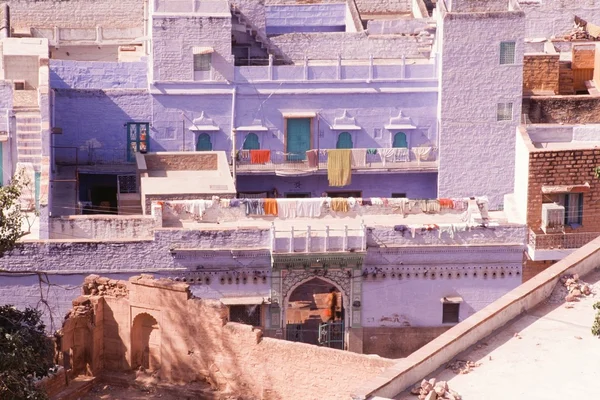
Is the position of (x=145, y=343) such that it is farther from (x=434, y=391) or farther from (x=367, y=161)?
(x=367, y=161)

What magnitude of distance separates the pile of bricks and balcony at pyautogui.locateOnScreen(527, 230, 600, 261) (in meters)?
16.7

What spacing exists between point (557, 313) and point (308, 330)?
17.3 metres

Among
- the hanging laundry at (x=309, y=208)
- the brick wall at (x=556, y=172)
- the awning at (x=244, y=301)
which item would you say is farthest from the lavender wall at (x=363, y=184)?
the awning at (x=244, y=301)

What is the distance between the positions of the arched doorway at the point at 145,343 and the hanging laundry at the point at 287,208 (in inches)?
329

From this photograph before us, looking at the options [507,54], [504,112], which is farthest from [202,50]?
[504,112]

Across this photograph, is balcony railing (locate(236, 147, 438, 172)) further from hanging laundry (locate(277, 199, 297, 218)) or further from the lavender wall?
hanging laundry (locate(277, 199, 297, 218))

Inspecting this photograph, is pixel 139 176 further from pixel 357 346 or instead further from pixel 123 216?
pixel 357 346

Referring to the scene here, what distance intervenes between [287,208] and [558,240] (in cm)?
824

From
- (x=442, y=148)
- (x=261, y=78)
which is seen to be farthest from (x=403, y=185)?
(x=261, y=78)

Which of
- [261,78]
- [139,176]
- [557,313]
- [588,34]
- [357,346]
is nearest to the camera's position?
[557,313]

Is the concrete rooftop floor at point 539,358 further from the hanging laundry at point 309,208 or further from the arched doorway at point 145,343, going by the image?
the hanging laundry at point 309,208

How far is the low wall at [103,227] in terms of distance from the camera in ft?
173

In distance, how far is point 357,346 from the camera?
52781mm

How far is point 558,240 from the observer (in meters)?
55.1
